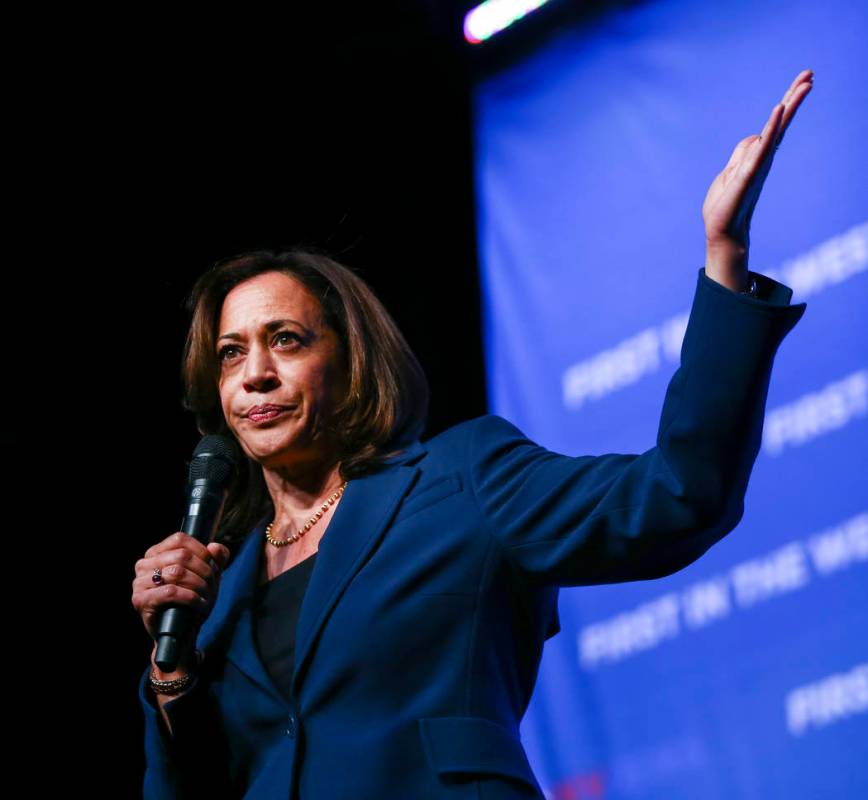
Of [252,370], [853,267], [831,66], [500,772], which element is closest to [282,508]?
[252,370]

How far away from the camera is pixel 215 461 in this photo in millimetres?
1931

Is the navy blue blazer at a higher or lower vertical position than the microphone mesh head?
lower

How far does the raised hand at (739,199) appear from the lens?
4.92ft

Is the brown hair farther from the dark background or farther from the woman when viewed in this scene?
the dark background

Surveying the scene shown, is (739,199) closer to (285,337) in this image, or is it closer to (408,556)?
(408,556)

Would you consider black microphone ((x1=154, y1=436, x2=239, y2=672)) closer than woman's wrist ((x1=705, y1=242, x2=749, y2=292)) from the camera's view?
No

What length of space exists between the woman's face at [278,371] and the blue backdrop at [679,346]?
1047 millimetres

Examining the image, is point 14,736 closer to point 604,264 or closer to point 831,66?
point 604,264

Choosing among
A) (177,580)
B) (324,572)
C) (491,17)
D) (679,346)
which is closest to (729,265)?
(324,572)

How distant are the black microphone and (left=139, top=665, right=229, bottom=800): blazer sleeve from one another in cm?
13

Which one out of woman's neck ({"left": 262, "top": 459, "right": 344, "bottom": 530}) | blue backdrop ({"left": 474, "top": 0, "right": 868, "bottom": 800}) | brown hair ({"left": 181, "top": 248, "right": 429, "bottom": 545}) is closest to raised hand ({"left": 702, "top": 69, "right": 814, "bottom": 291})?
brown hair ({"left": 181, "top": 248, "right": 429, "bottom": 545})

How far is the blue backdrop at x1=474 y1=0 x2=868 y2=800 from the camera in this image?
8.14ft

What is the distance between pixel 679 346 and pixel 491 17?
4.39ft

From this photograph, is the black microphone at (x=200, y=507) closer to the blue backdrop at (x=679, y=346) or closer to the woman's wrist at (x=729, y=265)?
the woman's wrist at (x=729, y=265)
